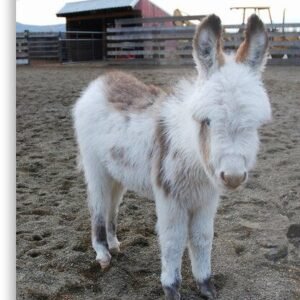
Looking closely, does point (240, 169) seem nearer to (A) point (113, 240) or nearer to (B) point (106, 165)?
(B) point (106, 165)

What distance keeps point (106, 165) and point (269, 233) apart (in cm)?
53

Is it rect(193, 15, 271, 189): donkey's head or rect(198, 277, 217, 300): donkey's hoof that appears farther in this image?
rect(198, 277, 217, 300): donkey's hoof

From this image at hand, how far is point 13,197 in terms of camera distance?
1.09m

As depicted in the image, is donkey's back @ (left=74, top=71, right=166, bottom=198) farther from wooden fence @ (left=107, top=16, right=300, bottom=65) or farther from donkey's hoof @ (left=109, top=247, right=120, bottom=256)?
donkey's hoof @ (left=109, top=247, right=120, bottom=256)

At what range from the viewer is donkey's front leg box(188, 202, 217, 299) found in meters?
1.11

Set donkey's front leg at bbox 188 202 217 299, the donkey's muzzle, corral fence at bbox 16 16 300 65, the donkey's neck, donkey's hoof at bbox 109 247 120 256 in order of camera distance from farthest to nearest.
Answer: donkey's hoof at bbox 109 247 120 256 → corral fence at bbox 16 16 300 65 → donkey's front leg at bbox 188 202 217 299 → the donkey's neck → the donkey's muzzle

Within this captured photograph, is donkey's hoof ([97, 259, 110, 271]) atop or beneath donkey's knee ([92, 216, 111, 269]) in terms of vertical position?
→ beneath

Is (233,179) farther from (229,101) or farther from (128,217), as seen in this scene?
(128,217)

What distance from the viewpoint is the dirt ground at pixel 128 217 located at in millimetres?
1167

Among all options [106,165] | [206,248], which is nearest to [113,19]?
[106,165]

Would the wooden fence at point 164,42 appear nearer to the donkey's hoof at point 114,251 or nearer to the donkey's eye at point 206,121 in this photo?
the donkey's eye at point 206,121

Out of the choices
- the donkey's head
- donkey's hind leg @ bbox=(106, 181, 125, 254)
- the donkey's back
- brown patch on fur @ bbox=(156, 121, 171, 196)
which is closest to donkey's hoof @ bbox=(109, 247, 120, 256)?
donkey's hind leg @ bbox=(106, 181, 125, 254)

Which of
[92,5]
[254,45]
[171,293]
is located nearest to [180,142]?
[254,45]

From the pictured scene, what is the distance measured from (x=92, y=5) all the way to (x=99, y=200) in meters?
Answer: 0.54
